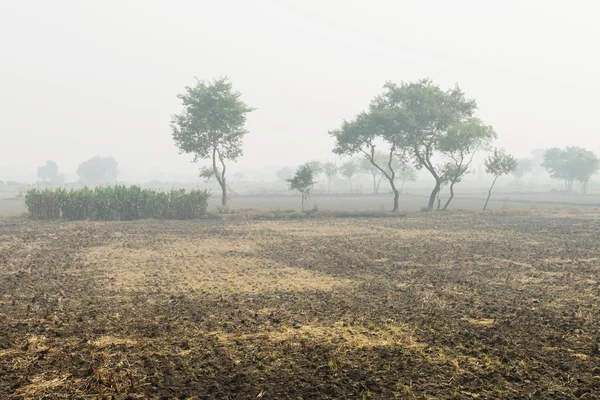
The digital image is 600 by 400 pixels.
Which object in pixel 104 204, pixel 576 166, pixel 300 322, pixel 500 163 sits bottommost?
pixel 300 322

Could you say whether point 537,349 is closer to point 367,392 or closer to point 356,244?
point 367,392

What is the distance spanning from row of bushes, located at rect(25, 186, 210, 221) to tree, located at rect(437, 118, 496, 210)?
90.2 feet

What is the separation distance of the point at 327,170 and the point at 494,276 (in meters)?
112

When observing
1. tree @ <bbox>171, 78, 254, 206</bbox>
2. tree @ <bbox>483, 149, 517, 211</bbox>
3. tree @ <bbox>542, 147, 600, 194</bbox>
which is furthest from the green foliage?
tree @ <bbox>542, 147, 600, 194</bbox>

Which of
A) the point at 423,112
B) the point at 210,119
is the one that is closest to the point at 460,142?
the point at 423,112

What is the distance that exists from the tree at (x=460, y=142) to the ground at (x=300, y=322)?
86.0ft

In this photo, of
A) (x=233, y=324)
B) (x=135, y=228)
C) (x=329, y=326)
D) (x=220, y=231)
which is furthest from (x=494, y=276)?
(x=135, y=228)

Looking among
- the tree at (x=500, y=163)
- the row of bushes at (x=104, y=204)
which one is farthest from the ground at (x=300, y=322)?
the tree at (x=500, y=163)

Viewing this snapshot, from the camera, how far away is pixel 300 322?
9.98 m

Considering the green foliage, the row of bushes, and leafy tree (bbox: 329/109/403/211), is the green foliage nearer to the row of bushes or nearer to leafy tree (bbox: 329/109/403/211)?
leafy tree (bbox: 329/109/403/211)

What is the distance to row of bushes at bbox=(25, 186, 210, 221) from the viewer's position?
35594 mm

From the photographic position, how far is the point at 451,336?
8984mm

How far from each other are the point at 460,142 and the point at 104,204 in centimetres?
3455

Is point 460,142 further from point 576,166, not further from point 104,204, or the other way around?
point 576,166
